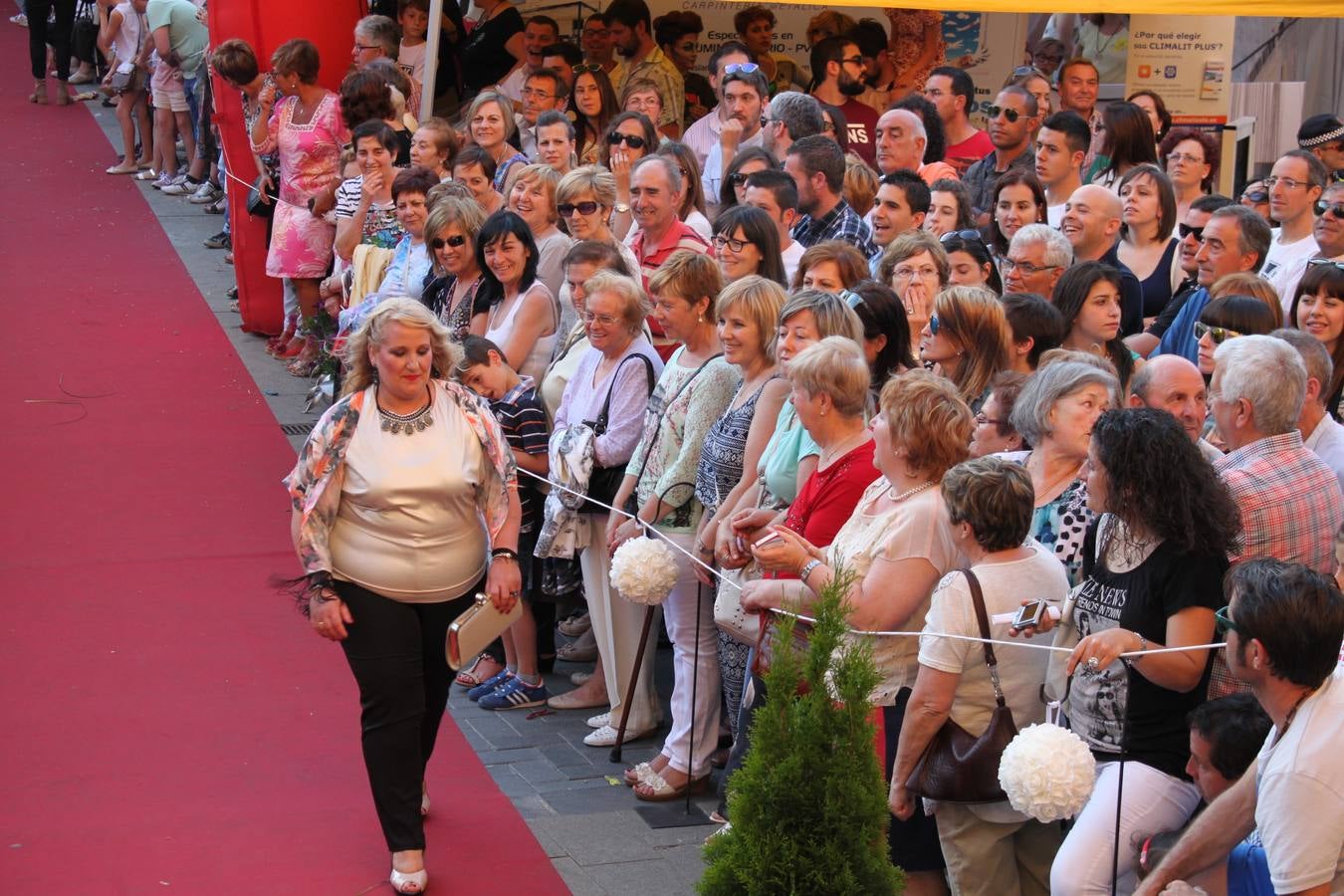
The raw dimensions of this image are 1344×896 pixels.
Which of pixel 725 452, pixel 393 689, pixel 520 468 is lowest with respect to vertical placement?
pixel 393 689

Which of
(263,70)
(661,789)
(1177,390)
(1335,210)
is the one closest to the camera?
(1177,390)

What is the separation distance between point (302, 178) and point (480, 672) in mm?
5062

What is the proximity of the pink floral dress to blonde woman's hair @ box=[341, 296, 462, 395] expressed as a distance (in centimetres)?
597

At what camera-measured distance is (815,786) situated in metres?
3.89

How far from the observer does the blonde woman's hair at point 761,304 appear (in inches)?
235

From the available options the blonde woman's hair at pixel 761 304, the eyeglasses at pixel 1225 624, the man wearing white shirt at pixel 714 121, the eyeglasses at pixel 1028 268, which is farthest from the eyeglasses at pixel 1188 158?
the eyeglasses at pixel 1225 624

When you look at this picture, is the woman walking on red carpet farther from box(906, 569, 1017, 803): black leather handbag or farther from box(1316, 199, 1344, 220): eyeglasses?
box(1316, 199, 1344, 220): eyeglasses

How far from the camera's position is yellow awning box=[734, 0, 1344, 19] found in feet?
28.0

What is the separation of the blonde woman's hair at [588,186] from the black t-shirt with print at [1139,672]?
12.9 ft

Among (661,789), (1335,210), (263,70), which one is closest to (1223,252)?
(1335,210)

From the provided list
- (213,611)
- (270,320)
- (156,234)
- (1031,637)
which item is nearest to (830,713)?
(1031,637)

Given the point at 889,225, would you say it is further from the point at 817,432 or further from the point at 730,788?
the point at 730,788

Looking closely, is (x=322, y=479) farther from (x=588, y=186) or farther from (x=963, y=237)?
(x=963, y=237)

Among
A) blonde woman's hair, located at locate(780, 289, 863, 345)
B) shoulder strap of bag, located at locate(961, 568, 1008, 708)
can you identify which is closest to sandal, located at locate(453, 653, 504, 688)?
blonde woman's hair, located at locate(780, 289, 863, 345)
